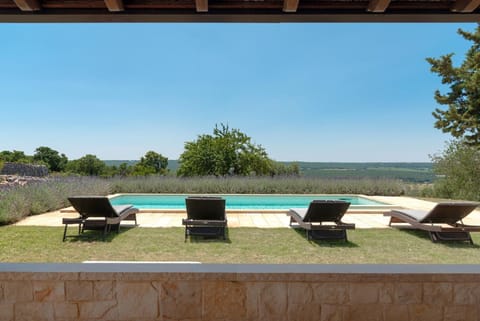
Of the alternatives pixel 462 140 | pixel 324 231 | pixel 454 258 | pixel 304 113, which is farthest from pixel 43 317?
pixel 304 113

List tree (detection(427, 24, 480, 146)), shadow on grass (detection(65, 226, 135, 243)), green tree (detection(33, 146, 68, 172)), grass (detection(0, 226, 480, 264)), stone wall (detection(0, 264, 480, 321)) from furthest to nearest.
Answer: green tree (detection(33, 146, 68, 172))
tree (detection(427, 24, 480, 146))
shadow on grass (detection(65, 226, 135, 243))
grass (detection(0, 226, 480, 264))
stone wall (detection(0, 264, 480, 321))

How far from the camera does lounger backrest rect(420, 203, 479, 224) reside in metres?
5.41

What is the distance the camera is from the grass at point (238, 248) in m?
4.33

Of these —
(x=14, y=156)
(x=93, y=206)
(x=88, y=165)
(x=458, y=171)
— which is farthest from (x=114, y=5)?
(x=14, y=156)

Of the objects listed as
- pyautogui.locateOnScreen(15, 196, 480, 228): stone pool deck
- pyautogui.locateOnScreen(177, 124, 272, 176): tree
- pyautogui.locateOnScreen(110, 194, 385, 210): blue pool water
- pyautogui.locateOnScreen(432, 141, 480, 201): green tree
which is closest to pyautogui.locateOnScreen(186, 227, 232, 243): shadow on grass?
pyautogui.locateOnScreen(15, 196, 480, 228): stone pool deck

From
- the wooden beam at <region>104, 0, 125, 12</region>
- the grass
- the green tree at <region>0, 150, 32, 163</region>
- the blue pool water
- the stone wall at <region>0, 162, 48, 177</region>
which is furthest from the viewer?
the green tree at <region>0, 150, 32, 163</region>

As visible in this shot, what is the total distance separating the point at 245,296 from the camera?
217 cm

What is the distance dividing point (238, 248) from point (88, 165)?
2690 centimetres

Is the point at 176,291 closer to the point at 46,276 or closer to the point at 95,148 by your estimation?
the point at 46,276

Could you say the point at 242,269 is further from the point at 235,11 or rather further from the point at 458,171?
the point at 458,171

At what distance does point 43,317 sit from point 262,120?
79.1 ft

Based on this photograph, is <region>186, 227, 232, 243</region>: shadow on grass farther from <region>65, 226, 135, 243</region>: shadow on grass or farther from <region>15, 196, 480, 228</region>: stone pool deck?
<region>65, 226, 135, 243</region>: shadow on grass

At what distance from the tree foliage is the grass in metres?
11.1

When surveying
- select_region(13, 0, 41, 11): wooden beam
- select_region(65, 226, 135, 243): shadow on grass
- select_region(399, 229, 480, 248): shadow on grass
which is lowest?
select_region(399, 229, 480, 248): shadow on grass
